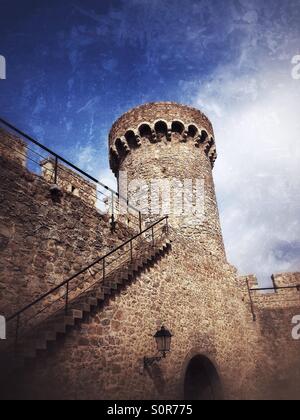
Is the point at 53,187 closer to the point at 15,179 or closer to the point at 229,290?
the point at 15,179

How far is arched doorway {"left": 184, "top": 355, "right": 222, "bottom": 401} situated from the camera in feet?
37.6

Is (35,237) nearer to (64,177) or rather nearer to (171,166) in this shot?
(64,177)

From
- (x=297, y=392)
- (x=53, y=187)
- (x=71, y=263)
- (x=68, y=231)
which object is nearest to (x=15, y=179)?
(x=53, y=187)

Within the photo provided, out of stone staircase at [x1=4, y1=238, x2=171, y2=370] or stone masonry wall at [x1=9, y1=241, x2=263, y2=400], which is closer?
stone staircase at [x1=4, y1=238, x2=171, y2=370]

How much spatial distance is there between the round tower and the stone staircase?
6.52 metres

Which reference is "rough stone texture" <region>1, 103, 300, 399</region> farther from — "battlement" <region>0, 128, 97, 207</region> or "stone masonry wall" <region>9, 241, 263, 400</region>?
"battlement" <region>0, 128, 97, 207</region>

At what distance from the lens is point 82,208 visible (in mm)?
9641

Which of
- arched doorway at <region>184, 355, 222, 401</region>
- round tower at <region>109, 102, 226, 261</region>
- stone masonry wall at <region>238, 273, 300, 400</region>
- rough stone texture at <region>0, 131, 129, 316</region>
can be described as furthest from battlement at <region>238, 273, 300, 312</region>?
rough stone texture at <region>0, 131, 129, 316</region>

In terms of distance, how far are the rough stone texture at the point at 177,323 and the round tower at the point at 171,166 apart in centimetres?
7

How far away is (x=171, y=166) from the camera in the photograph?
1664 centimetres

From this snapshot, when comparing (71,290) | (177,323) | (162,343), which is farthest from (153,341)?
(71,290)

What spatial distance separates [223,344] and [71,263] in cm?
762

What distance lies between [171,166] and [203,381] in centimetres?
1008

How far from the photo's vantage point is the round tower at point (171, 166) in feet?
52.5
